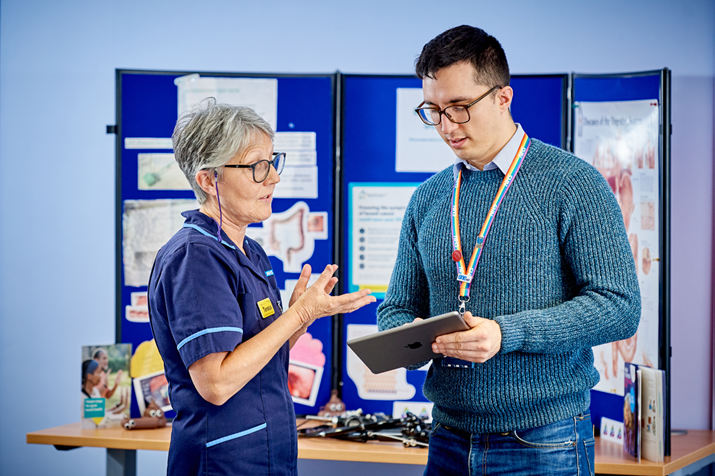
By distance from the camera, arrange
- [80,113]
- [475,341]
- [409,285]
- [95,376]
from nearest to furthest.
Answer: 1. [475,341]
2. [409,285]
3. [95,376]
4. [80,113]

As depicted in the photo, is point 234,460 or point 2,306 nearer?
point 234,460

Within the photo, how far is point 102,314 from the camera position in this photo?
348cm

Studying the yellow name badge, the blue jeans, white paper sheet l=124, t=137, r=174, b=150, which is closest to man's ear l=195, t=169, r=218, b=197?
the yellow name badge

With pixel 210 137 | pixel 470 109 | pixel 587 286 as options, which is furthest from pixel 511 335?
pixel 210 137

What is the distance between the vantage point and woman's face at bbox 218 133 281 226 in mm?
1589

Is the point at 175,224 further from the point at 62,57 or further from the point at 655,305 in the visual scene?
the point at 655,305

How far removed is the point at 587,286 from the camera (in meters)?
1.37

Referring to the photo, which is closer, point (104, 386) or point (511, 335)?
point (511, 335)

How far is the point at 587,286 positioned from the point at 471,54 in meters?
0.63

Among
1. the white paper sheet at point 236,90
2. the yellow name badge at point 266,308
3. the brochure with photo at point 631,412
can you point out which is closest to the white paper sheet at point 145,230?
the white paper sheet at point 236,90

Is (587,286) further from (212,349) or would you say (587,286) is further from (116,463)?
(116,463)

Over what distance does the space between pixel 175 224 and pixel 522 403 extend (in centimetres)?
206

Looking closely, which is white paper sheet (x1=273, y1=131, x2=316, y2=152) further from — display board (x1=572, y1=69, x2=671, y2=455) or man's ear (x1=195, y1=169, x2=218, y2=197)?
man's ear (x1=195, y1=169, x2=218, y2=197)

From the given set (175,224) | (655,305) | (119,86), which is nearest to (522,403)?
(655,305)
